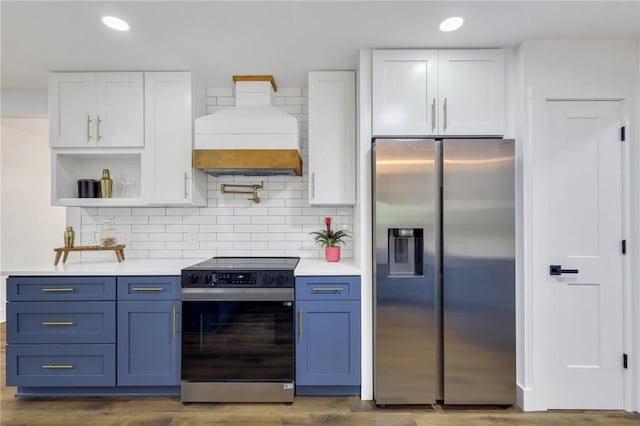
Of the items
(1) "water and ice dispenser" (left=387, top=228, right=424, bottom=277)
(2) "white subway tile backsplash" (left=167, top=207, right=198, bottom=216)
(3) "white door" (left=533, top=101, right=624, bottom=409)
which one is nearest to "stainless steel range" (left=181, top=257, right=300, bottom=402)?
(1) "water and ice dispenser" (left=387, top=228, right=424, bottom=277)

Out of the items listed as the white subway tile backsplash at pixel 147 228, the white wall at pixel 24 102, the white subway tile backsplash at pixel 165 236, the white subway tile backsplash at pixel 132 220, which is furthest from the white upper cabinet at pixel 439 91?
the white wall at pixel 24 102

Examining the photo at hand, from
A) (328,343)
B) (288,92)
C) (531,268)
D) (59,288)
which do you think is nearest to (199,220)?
(59,288)

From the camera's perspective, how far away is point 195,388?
2428mm

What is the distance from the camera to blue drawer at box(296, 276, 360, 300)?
2480mm

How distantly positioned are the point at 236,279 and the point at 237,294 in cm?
10

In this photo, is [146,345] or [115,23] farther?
[146,345]

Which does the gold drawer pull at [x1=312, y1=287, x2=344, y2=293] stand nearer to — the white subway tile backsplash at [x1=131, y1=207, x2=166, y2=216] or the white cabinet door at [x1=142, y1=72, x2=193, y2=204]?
the white cabinet door at [x1=142, y1=72, x2=193, y2=204]

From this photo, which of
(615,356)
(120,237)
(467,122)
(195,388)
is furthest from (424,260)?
(120,237)

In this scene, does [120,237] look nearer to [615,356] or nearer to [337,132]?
[337,132]

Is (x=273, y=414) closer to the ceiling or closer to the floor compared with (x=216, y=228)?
closer to the floor

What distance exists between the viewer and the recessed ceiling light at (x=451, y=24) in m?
2.12

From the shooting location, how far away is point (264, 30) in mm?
2248

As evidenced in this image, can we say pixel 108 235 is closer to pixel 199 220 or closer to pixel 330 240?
pixel 199 220

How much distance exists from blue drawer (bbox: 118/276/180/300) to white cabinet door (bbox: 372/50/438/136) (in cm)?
190
